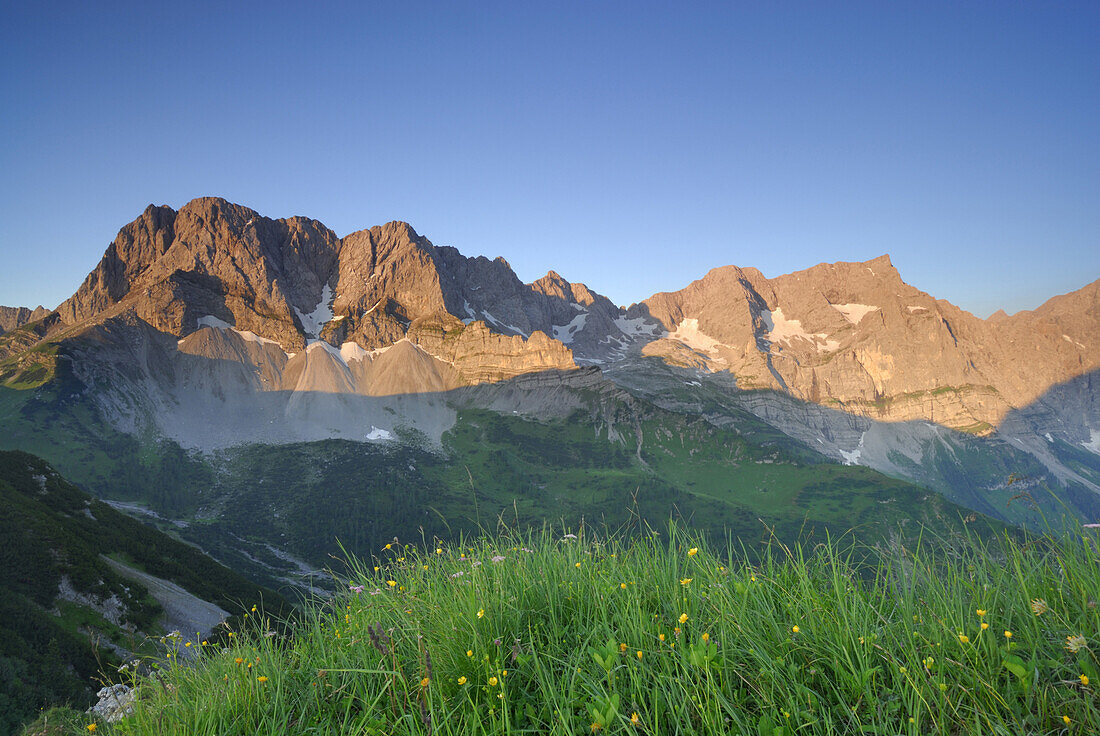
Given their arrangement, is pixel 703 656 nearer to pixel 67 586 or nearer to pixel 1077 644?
pixel 1077 644

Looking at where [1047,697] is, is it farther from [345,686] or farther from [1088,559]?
[345,686]

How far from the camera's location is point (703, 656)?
3311mm

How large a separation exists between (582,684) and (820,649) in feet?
5.68

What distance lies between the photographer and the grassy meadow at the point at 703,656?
319cm

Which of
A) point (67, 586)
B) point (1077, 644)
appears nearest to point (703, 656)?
point (1077, 644)

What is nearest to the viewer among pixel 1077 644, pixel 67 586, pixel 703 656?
pixel 1077 644

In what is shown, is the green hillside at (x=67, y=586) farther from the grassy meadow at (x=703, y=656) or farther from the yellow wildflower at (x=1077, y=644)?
the yellow wildflower at (x=1077, y=644)

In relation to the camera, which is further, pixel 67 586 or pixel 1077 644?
pixel 67 586

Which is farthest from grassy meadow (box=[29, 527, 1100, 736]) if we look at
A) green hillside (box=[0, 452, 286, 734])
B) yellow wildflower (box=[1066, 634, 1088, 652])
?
green hillside (box=[0, 452, 286, 734])

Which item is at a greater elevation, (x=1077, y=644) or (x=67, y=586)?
(x=1077, y=644)

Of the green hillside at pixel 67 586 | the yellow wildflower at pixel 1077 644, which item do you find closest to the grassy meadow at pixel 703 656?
the yellow wildflower at pixel 1077 644

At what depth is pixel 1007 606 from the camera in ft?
12.6

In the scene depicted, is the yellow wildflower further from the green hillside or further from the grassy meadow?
the green hillside

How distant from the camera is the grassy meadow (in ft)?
10.5
